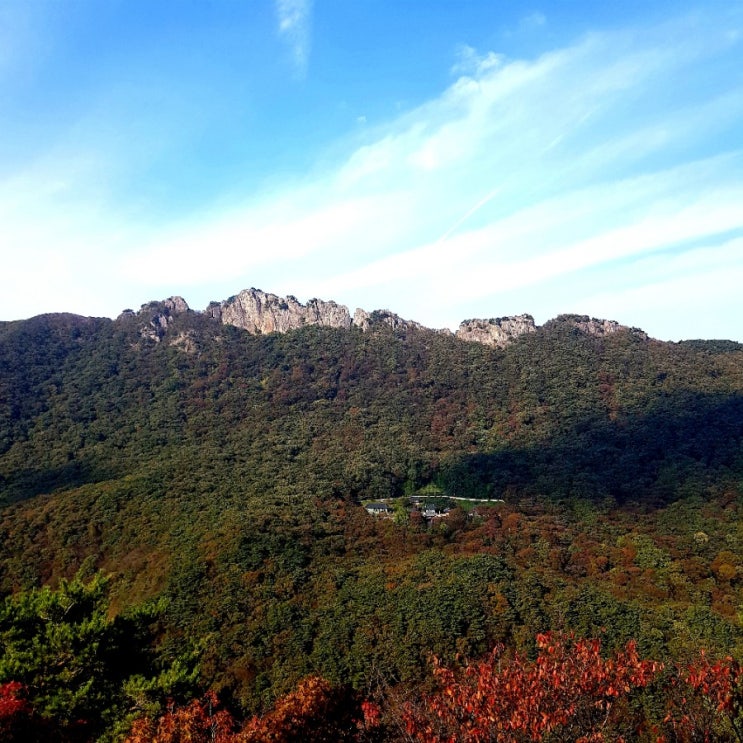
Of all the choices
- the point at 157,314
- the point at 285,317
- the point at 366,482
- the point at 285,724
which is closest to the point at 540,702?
the point at 285,724

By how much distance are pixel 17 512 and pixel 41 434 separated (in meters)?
32.3

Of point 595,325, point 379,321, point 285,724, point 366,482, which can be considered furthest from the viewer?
point 379,321

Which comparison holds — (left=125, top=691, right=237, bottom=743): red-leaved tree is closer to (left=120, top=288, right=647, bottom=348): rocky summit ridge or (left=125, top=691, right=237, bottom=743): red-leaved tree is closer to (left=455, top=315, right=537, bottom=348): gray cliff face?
(left=455, top=315, right=537, bottom=348): gray cliff face

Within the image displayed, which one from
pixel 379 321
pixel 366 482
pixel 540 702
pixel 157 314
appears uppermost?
pixel 157 314

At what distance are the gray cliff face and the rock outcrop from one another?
2756 centimetres

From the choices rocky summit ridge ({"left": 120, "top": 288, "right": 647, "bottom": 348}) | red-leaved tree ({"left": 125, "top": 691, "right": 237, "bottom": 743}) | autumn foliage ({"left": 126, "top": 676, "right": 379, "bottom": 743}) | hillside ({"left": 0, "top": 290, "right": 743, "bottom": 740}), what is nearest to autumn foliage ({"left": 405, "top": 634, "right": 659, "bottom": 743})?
autumn foliage ({"left": 126, "top": 676, "right": 379, "bottom": 743})

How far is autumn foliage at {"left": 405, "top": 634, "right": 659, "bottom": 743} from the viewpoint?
8508 mm

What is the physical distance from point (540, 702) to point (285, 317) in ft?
426

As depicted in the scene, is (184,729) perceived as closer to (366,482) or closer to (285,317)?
(366,482)

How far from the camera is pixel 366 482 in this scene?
3059 inches

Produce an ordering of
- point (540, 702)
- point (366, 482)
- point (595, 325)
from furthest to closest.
Result: point (595, 325), point (366, 482), point (540, 702)

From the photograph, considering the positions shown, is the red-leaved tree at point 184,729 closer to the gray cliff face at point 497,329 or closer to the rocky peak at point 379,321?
the gray cliff face at point 497,329

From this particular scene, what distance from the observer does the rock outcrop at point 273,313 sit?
134m

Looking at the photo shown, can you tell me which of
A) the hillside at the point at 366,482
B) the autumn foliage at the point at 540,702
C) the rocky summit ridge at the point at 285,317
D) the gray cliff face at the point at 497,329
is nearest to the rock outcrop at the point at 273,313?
the rocky summit ridge at the point at 285,317
